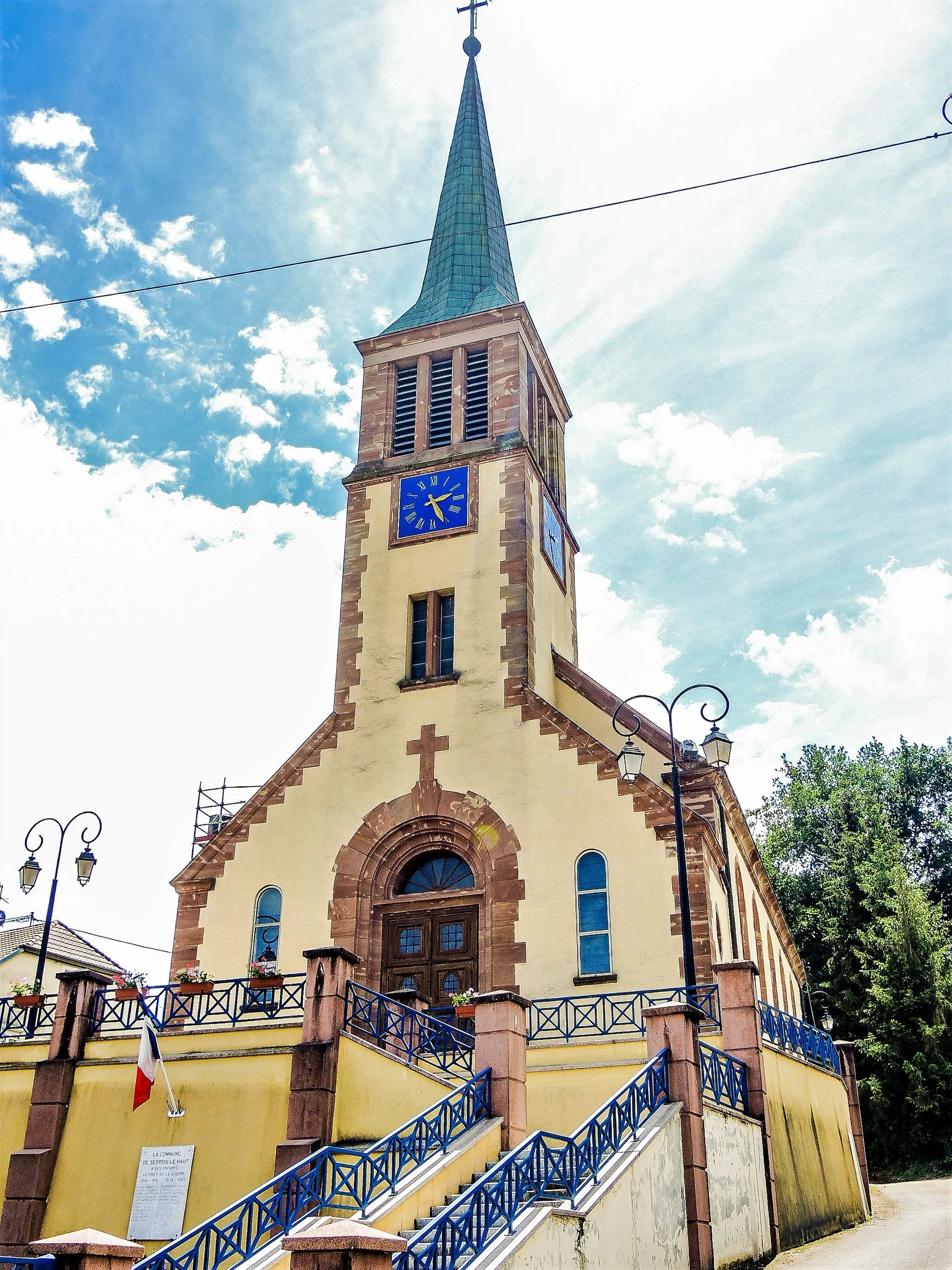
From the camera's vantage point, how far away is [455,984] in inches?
794

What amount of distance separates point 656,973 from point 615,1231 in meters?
7.95

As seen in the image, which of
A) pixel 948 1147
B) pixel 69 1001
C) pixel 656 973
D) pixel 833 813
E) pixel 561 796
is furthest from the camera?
pixel 833 813

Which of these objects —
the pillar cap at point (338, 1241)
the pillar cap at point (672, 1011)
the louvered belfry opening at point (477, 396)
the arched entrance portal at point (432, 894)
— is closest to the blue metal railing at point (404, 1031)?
the pillar cap at point (672, 1011)

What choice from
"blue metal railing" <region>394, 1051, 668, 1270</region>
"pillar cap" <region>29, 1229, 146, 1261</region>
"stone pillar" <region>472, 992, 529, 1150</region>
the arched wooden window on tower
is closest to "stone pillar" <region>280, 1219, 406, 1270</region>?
"blue metal railing" <region>394, 1051, 668, 1270</region>

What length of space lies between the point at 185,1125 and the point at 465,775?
27.4 feet

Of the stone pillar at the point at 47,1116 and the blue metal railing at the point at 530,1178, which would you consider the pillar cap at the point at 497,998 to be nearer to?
the blue metal railing at the point at 530,1178

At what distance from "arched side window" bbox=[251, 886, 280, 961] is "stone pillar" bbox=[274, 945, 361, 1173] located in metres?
6.34

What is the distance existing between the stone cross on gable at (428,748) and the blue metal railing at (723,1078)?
8687mm

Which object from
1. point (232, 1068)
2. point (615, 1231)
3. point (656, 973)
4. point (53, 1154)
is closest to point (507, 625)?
point (656, 973)

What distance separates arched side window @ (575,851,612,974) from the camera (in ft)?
62.5

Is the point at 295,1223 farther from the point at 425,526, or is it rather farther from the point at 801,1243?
the point at 425,526

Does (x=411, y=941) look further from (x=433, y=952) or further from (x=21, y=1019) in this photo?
(x=21, y=1019)

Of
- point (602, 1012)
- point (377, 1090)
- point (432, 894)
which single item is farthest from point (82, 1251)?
point (432, 894)

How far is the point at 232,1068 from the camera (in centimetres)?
1516
